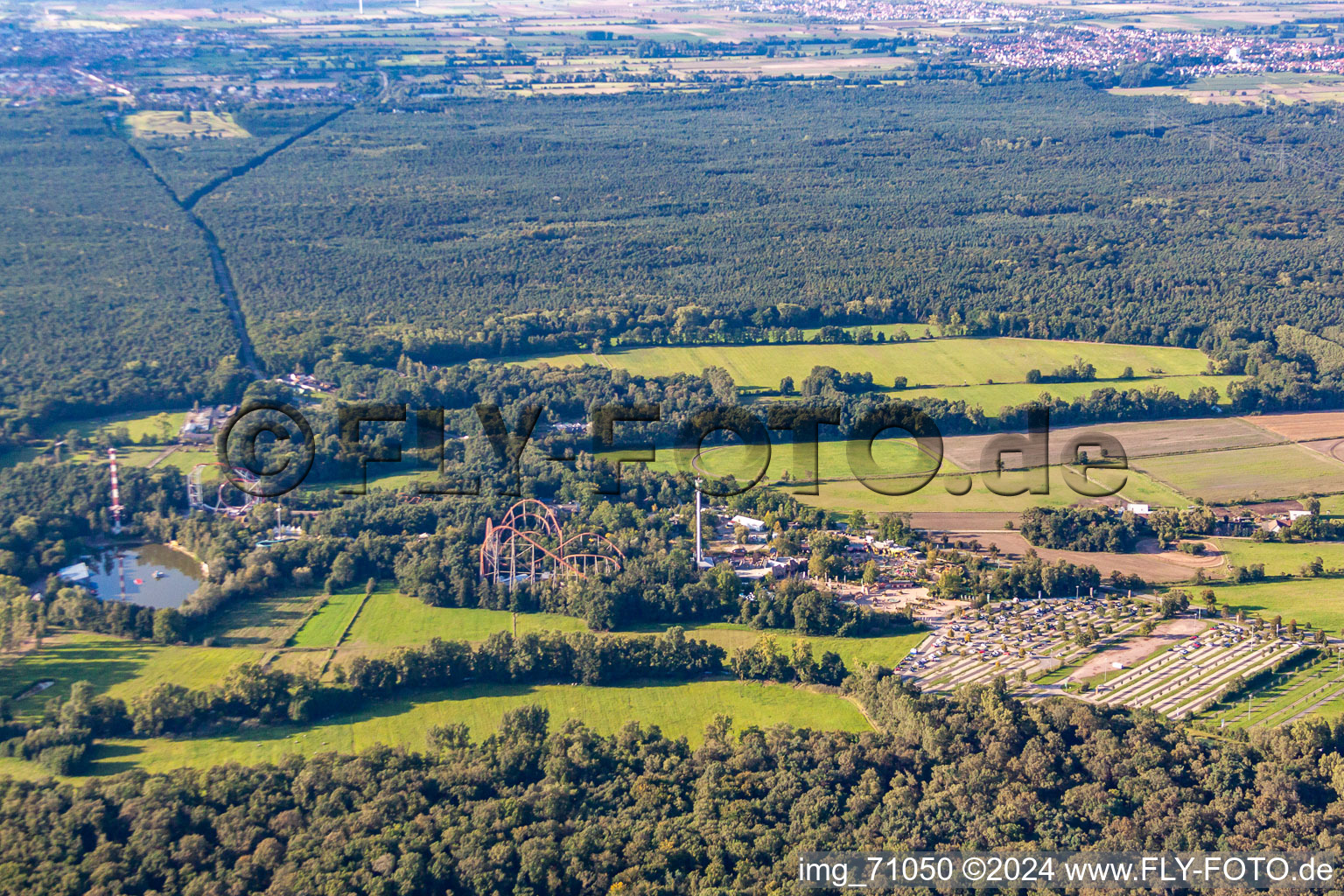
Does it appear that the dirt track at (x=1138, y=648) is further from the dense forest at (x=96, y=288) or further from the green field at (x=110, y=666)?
the dense forest at (x=96, y=288)

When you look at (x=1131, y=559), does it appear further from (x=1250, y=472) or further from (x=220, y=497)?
(x=220, y=497)

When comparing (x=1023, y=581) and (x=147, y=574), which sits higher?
(x=1023, y=581)

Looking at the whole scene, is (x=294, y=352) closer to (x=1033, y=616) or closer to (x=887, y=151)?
(x=1033, y=616)

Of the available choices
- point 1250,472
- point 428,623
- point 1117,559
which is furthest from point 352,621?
point 1250,472

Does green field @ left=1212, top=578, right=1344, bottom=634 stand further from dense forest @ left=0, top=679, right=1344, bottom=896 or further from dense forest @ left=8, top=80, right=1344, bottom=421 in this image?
dense forest @ left=8, top=80, right=1344, bottom=421

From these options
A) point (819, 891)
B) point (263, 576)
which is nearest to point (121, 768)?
point (263, 576)

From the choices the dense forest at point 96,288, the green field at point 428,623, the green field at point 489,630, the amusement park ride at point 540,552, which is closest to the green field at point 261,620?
the green field at point 428,623
